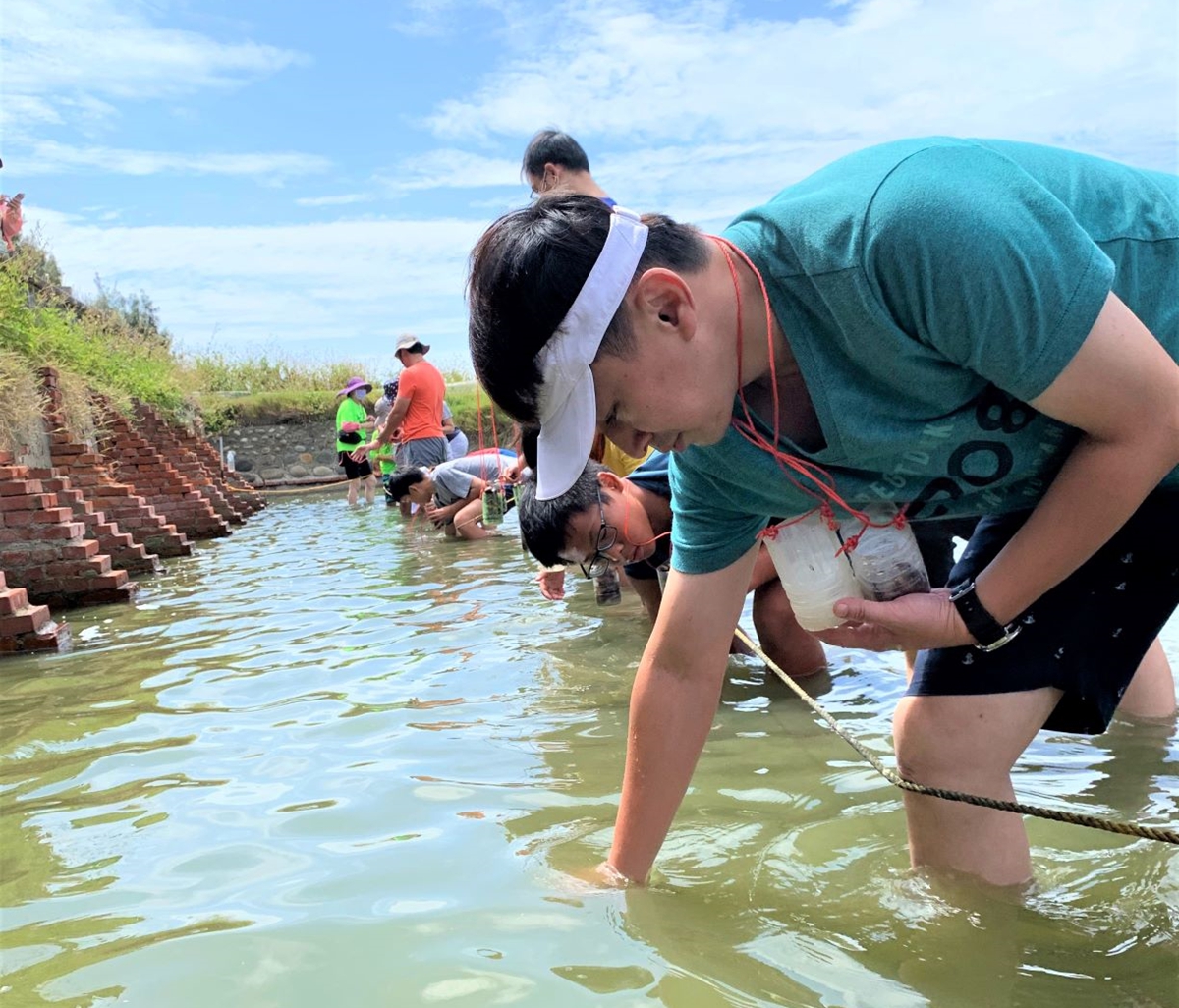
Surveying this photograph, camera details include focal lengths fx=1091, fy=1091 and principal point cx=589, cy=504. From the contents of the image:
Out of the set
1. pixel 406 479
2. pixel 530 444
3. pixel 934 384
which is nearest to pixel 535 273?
pixel 934 384

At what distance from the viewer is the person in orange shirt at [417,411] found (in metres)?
9.91

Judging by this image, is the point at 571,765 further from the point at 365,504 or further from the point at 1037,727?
the point at 365,504

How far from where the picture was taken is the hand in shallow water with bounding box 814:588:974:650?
157 centimetres

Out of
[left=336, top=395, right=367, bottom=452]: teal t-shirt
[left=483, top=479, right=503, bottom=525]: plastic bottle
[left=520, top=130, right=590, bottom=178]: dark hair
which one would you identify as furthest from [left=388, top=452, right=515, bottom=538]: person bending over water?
[left=336, top=395, right=367, bottom=452]: teal t-shirt

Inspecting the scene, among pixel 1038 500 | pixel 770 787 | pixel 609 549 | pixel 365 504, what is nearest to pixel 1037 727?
pixel 1038 500

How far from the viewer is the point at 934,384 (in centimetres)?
144

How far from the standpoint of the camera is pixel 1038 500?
63.7 inches

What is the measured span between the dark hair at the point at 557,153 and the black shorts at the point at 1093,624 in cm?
324

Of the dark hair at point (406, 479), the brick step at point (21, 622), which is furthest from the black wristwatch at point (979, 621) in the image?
the dark hair at point (406, 479)

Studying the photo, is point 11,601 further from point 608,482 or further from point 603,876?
point 603,876

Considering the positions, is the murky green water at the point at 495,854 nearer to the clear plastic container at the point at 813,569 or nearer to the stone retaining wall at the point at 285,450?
the clear plastic container at the point at 813,569

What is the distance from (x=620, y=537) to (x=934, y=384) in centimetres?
217

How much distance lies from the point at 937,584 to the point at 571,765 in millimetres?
1120

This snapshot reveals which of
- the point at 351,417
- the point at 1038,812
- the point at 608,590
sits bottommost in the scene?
the point at 608,590
